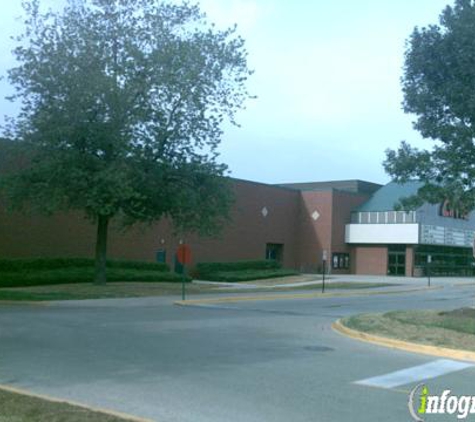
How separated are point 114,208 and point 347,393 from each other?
18616 mm

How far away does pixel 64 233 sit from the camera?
1474 inches

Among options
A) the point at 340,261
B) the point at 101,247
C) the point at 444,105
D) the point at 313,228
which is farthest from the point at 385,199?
the point at 444,105

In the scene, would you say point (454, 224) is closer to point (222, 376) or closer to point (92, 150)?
point (92, 150)

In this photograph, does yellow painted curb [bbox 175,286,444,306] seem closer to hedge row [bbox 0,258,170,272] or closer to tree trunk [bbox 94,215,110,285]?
tree trunk [bbox 94,215,110,285]

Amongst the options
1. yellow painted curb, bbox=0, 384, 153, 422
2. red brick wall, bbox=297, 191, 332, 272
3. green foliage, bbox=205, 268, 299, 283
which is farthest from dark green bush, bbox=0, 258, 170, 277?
yellow painted curb, bbox=0, 384, 153, 422

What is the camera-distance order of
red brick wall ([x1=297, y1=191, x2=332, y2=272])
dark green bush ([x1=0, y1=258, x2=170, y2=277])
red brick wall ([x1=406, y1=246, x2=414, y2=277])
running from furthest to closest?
red brick wall ([x1=297, y1=191, x2=332, y2=272]) < red brick wall ([x1=406, y1=246, x2=414, y2=277]) < dark green bush ([x1=0, y1=258, x2=170, y2=277])

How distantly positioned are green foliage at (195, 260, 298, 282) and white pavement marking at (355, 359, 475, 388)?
31.7m

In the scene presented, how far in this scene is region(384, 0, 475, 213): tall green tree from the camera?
16.4 m

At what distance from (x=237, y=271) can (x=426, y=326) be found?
101ft

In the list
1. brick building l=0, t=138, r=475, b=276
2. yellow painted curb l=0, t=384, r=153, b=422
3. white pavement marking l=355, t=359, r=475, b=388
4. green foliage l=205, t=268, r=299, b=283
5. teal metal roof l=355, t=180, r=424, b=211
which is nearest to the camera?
yellow painted curb l=0, t=384, r=153, b=422

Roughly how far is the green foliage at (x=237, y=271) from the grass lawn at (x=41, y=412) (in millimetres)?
35758

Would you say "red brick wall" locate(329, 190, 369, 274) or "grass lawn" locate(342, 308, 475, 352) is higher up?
"red brick wall" locate(329, 190, 369, 274)

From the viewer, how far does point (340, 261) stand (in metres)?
57.8

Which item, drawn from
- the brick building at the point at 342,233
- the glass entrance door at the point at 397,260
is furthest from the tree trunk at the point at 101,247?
the glass entrance door at the point at 397,260
